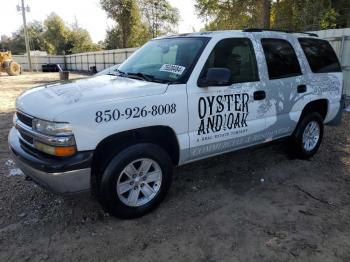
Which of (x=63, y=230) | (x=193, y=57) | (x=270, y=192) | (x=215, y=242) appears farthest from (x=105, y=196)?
(x=270, y=192)

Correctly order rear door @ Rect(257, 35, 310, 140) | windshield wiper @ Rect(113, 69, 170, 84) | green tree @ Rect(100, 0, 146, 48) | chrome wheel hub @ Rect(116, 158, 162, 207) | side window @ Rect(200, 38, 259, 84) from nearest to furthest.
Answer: chrome wheel hub @ Rect(116, 158, 162, 207)
windshield wiper @ Rect(113, 69, 170, 84)
side window @ Rect(200, 38, 259, 84)
rear door @ Rect(257, 35, 310, 140)
green tree @ Rect(100, 0, 146, 48)

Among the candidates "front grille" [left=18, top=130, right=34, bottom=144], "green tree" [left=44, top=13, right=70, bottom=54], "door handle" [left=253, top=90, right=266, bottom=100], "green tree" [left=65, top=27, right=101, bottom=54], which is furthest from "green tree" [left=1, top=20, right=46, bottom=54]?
"door handle" [left=253, top=90, right=266, bottom=100]

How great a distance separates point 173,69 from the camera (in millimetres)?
3695

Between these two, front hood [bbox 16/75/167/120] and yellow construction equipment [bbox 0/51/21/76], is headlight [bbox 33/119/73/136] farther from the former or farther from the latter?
yellow construction equipment [bbox 0/51/21/76]

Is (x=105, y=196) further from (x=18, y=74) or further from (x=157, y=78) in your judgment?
(x=18, y=74)

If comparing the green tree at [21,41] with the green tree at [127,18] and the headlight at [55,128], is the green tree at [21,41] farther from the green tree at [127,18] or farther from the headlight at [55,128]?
the headlight at [55,128]

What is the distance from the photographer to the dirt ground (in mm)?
2975

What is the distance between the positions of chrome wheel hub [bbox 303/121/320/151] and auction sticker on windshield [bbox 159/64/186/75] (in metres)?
2.51

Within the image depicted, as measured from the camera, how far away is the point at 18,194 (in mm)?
4055

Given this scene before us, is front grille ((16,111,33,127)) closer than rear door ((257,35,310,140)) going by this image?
Yes

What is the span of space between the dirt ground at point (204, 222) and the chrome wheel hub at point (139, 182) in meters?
0.23

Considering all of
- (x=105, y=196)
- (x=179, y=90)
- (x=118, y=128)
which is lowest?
(x=105, y=196)

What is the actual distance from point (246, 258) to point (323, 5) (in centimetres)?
1741

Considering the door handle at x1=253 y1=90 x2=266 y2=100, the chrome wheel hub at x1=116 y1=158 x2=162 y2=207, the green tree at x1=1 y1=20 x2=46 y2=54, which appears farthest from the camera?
the green tree at x1=1 y1=20 x2=46 y2=54
